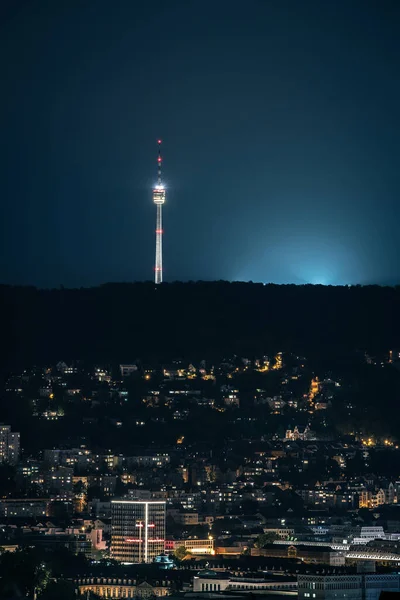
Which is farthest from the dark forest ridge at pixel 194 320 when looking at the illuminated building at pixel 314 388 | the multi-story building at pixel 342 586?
the multi-story building at pixel 342 586

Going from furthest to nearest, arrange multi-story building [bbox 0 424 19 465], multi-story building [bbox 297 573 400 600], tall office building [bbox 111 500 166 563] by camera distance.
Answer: multi-story building [bbox 0 424 19 465] < tall office building [bbox 111 500 166 563] < multi-story building [bbox 297 573 400 600]

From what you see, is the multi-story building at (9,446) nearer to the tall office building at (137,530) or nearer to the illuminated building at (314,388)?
the illuminated building at (314,388)

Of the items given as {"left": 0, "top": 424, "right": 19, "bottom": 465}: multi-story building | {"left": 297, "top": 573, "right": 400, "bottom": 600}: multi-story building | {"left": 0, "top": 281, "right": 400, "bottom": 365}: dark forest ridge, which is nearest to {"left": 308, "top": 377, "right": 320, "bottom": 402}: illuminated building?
{"left": 0, "top": 281, "right": 400, "bottom": 365}: dark forest ridge

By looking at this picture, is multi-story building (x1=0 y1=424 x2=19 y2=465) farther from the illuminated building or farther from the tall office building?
the tall office building

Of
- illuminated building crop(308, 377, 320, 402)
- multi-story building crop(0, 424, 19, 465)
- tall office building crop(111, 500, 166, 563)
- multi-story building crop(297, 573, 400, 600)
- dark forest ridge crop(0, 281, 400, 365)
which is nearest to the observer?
multi-story building crop(297, 573, 400, 600)

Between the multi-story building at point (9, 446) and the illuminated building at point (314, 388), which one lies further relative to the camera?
the illuminated building at point (314, 388)
